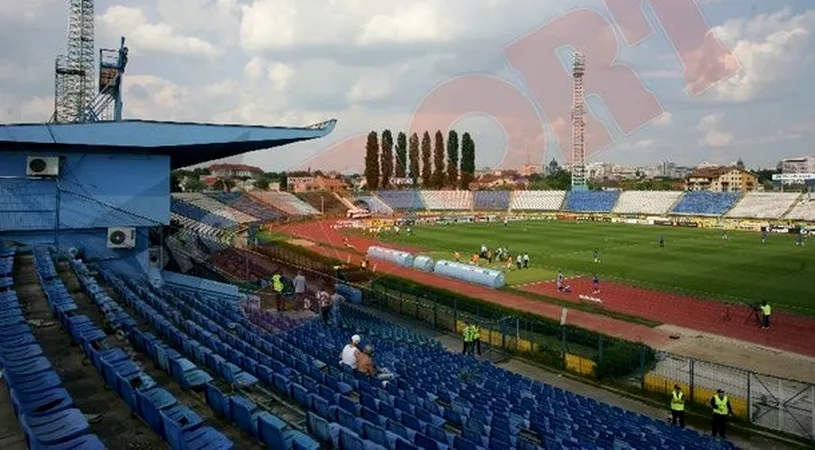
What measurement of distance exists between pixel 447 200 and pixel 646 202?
Result: 3454 cm

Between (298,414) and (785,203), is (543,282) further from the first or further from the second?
(785,203)

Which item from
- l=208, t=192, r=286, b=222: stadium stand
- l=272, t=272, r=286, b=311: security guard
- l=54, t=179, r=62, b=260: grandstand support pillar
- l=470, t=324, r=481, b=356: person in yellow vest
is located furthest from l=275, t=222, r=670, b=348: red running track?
l=208, t=192, r=286, b=222: stadium stand

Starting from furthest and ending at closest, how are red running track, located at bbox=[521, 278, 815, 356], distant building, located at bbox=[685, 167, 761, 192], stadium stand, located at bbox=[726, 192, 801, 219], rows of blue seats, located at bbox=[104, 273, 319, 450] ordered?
distant building, located at bbox=[685, 167, 761, 192] → stadium stand, located at bbox=[726, 192, 801, 219] → red running track, located at bbox=[521, 278, 815, 356] → rows of blue seats, located at bbox=[104, 273, 319, 450]

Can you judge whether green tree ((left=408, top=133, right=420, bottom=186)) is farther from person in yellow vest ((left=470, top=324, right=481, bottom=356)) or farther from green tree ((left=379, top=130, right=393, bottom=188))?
person in yellow vest ((left=470, top=324, right=481, bottom=356))

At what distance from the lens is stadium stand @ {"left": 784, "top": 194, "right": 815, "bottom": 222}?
255 ft

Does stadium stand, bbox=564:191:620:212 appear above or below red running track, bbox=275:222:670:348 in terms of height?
above

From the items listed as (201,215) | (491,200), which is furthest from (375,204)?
(201,215)

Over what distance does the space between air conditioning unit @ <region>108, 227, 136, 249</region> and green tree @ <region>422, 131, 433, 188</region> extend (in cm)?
9861

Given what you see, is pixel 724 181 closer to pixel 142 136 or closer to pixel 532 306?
pixel 532 306

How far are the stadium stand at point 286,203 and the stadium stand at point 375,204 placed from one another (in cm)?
1139

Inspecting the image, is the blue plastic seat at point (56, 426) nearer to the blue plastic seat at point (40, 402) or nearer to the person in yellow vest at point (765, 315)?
the blue plastic seat at point (40, 402)

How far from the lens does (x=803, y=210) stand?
79.9 meters

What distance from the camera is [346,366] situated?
40.1ft

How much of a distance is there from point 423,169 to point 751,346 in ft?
328
